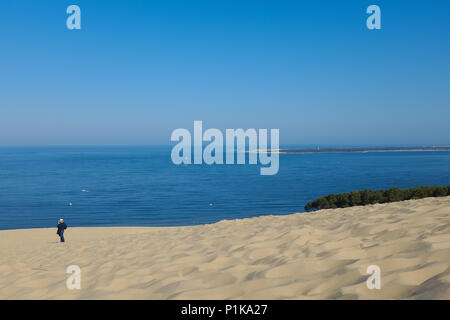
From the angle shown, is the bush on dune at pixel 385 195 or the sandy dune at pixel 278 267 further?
the bush on dune at pixel 385 195

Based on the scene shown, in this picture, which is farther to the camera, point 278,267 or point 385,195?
point 385,195

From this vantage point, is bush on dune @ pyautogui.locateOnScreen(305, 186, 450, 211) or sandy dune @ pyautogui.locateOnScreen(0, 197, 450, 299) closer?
sandy dune @ pyautogui.locateOnScreen(0, 197, 450, 299)

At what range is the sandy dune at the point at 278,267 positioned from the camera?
127 inches

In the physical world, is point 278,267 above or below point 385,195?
above

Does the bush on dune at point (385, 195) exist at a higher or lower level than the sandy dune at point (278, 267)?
lower

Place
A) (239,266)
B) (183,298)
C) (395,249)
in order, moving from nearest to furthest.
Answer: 1. (183,298)
2. (395,249)
3. (239,266)

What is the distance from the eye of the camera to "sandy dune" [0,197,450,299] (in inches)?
127

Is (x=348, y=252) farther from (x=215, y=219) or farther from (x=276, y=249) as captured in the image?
(x=215, y=219)

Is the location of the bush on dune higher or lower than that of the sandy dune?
lower

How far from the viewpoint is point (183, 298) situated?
350 cm

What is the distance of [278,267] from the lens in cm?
403

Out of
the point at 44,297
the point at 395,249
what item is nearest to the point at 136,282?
the point at 44,297

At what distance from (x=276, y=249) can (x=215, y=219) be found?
23.0 m
